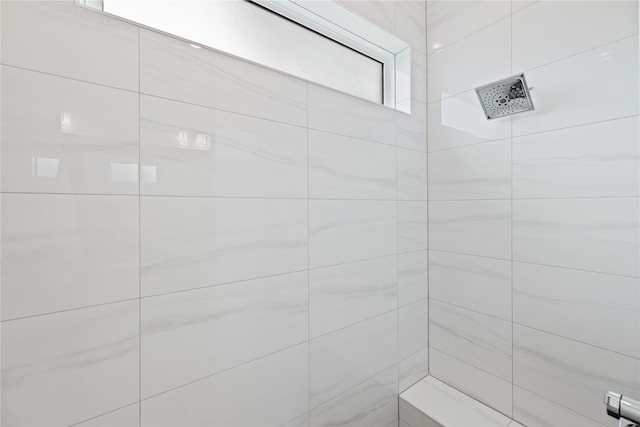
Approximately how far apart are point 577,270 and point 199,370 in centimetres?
138

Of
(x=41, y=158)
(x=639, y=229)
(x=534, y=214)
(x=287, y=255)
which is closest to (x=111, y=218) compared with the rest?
(x=41, y=158)

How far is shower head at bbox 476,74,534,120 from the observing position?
1.11 meters

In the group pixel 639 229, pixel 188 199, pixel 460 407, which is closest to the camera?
pixel 188 199

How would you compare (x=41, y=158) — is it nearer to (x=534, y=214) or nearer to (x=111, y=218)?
(x=111, y=218)

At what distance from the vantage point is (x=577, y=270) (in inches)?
44.2

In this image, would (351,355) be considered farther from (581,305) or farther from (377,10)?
(377,10)

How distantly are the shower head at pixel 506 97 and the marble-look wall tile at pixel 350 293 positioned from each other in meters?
0.78

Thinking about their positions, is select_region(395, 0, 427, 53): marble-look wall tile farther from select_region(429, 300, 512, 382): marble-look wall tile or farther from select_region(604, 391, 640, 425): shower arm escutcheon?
select_region(604, 391, 640, 425): shower arm escutcheon

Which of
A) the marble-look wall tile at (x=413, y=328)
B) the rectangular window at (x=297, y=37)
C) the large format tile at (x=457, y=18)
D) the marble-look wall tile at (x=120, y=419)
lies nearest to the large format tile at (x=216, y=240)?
the marble-look wall tile at (x=120, y=419)

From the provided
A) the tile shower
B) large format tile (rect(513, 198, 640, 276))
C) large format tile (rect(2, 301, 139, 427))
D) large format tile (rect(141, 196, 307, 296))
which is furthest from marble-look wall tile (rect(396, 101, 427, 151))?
large format tile (rect(2, 301, 139, 427))

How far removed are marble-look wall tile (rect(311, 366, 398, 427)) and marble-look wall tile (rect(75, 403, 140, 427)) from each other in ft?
2.10

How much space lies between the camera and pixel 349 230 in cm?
128

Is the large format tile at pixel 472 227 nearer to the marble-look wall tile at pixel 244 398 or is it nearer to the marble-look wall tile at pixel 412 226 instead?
the marble-look wall tile at pixel 412 226

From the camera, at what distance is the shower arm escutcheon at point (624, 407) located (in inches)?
23.5
